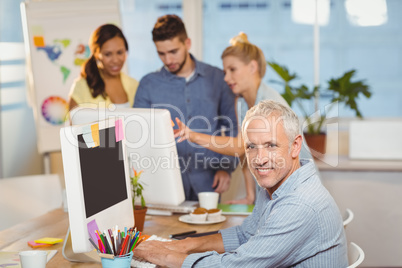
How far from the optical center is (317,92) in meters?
4.23

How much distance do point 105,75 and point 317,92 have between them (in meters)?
1.63

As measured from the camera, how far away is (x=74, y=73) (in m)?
4.11

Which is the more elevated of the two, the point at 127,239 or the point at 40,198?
the point at 127,239

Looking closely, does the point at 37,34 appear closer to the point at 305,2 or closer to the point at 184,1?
the point at 184,1

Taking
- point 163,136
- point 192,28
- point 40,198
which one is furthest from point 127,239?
point 192,28

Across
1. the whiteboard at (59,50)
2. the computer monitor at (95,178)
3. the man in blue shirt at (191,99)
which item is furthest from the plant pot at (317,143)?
the computer monitor at (95,178)

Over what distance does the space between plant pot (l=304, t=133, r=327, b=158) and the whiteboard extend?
169 cm

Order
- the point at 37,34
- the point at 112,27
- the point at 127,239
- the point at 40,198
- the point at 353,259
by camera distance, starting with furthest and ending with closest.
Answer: the point at 37,34 → the point at 112,27 → the point at 40,198 → the point at 353,259 → the point at 127,239

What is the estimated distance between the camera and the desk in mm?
2084

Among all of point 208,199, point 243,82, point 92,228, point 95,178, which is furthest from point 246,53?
point 92,228

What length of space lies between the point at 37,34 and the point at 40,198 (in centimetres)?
151

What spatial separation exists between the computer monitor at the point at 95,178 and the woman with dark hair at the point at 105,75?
1794mm

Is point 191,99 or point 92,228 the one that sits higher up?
point 191,99

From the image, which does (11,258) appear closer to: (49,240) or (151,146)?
(49,240)
